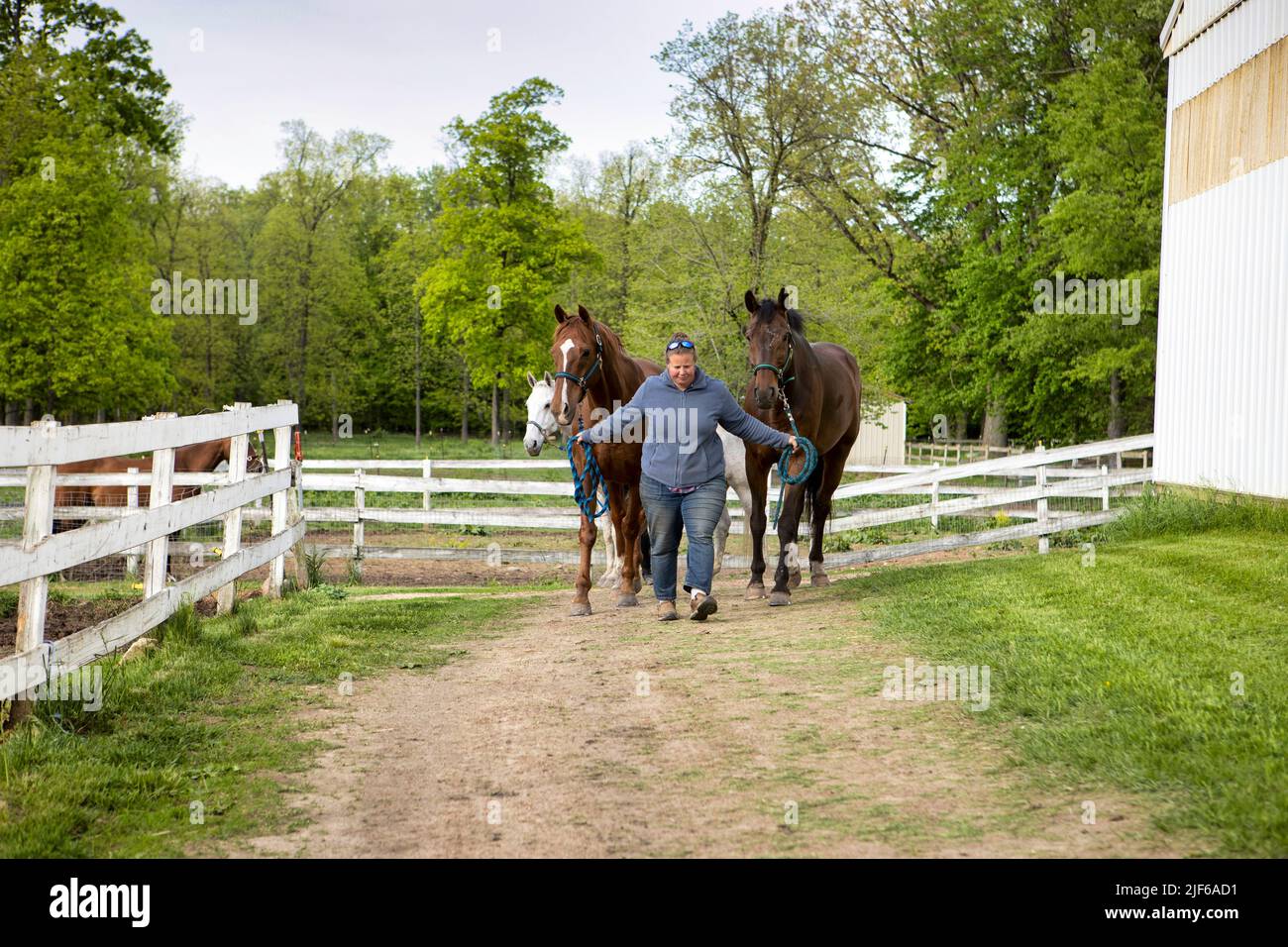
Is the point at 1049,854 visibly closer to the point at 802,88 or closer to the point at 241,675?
the point at 241,675

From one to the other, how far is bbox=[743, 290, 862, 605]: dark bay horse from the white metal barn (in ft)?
14.2

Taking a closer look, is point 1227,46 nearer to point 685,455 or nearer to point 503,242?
point 685,455

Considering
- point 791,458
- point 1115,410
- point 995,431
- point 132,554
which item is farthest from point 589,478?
point 995,431

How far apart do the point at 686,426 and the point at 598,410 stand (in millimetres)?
1537

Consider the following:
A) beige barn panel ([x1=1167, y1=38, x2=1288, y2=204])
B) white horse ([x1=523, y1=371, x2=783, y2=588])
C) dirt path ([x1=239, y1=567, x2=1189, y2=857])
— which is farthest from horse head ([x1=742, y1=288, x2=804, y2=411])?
beige barn panel ([x1=1167, y1=38, x2=1288, y2=204])

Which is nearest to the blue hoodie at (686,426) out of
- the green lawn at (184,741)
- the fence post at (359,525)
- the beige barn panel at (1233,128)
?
the green lawn at (184,741)

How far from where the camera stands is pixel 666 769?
15.5 ft

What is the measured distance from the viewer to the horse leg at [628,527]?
1010 centimetres

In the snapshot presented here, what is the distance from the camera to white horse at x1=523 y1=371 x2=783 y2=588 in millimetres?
10336

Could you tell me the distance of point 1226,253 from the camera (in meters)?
13.2

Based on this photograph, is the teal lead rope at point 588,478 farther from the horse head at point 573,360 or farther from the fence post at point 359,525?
the fence post at point 359,525

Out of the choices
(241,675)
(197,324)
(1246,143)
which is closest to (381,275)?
(197,324)
